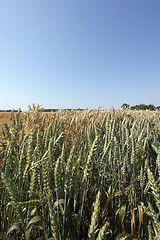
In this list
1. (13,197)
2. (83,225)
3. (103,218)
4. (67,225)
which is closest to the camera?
(13,197)

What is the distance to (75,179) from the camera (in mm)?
661

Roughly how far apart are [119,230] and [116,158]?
0.38 m

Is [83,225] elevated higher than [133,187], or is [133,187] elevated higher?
[133,187]

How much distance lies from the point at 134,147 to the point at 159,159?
0.52ft

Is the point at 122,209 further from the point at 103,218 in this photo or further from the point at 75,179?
the point at 75,179

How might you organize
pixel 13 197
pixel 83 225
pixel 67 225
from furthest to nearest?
pixel 83 225, pixel 67 225, pixel 13 197

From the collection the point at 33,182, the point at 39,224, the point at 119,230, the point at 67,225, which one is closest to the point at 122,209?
the point at 119,230

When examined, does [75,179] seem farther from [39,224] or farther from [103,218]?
[103,218]

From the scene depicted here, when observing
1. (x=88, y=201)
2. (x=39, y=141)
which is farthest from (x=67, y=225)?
(x=39, y=141)

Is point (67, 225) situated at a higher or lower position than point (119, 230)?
higher

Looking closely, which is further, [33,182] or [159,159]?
[159,159]

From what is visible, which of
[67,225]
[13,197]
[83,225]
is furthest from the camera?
[83,225]

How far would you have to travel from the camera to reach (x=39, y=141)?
69 cm

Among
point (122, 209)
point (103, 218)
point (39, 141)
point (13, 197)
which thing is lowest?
point (103, 218)
